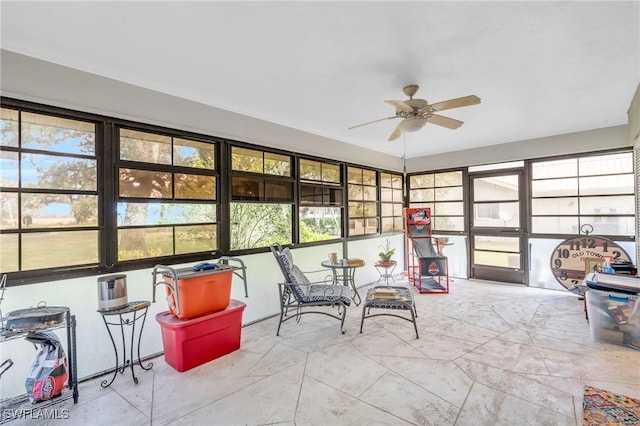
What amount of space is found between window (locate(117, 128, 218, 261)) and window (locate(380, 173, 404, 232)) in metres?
3.86

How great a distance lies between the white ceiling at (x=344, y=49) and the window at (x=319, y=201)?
126cm

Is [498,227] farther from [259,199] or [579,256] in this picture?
[259,199]

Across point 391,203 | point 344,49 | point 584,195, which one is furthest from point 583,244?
point 344,49

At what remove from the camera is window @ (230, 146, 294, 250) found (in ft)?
12.3

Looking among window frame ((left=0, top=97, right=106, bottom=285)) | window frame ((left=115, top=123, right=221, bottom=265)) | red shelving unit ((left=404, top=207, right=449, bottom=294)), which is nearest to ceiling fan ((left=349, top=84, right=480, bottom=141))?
window frame ((left=115, top=123, right=221, bottom=265))

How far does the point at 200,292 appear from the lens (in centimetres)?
273

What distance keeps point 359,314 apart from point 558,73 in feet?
11.3

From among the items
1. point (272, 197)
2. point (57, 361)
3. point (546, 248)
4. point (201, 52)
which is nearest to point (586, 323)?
point (546, 248)

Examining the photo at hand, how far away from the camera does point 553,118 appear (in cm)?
421

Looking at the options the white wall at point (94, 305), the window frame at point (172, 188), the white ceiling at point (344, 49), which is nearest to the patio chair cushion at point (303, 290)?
the white wall at point (94, 305)

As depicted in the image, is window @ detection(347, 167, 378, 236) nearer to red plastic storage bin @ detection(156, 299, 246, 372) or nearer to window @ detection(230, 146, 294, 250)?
window @ detection(230, 146, 294, 250)

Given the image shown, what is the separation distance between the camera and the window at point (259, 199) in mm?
3756

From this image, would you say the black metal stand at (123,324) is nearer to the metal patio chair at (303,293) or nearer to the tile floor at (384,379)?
the tile floor at (384,379)

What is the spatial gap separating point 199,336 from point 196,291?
0.43 metres
